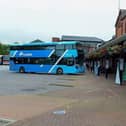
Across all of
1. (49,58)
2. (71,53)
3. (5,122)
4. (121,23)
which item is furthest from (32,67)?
(5,122)

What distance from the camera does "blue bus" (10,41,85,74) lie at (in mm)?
43656

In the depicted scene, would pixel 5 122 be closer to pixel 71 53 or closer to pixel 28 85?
pixel 28 85

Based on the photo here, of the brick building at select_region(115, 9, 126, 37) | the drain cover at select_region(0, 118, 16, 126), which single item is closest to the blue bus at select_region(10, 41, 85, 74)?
the brick building at select_region(115, 9, 126, 37)

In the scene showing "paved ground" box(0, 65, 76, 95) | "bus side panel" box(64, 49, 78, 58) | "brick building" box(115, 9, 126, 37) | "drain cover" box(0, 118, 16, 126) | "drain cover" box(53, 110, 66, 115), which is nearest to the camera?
"drain cover" box(0, 118, 16, 126)

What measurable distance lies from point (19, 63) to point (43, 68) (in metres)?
4.08

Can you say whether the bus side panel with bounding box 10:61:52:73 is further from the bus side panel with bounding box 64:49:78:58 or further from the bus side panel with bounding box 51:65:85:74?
the bus side panel with bounding box 64:49:78:58

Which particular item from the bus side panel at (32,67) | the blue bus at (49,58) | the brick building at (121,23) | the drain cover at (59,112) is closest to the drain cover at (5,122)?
the drain cover at (59,112)

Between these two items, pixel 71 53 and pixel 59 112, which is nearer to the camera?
pixel 59 112

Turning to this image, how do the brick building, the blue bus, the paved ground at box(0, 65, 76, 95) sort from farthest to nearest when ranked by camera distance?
the brick building, the blue bus, the paved ground at box(0, 65, 76, 95)

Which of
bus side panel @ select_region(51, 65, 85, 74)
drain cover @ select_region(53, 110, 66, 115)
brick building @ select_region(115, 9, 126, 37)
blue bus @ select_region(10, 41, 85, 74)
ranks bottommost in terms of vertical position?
drain cover @ select_region(53, 110, 66, 115)

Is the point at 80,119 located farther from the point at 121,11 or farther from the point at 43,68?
the point at 121,11

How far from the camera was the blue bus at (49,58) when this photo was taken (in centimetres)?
4366

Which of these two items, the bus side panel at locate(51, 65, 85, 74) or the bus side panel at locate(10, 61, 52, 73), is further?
the bus side panel at locate(10, 61, 52, 73)

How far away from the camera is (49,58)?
4525cm
